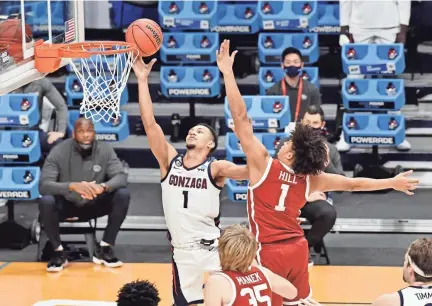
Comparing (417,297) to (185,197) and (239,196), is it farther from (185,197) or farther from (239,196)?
(239,196)

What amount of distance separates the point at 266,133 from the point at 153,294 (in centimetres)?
498

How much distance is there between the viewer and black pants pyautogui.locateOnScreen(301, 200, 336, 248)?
8.66 metres

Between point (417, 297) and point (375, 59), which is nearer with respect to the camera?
point (417, 297)

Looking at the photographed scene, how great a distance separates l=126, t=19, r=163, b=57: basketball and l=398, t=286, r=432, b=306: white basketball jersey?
344cm

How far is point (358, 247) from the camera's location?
9484 millimetres

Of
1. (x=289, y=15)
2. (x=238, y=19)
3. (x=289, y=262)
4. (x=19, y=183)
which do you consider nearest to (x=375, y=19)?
A: (x=289, y=15)

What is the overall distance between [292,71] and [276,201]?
438 cm

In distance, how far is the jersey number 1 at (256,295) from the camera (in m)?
4.95

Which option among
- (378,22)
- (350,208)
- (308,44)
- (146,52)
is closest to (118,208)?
(146,52)

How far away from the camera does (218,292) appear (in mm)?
4902

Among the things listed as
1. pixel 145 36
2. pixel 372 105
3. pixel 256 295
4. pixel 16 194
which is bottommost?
pixel 16 194

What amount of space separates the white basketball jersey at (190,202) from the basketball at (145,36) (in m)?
1.21

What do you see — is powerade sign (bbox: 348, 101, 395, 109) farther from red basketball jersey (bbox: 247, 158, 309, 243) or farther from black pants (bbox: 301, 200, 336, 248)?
red basketball jersey (bbox: 247, 158, 309, 243)

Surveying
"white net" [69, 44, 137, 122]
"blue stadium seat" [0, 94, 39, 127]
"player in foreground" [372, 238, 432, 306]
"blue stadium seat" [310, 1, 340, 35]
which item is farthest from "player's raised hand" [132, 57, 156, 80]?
"blue stadium seat" [310, 1, 340, 35]
